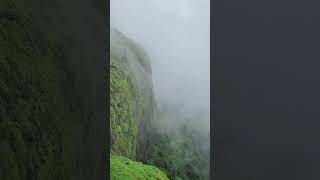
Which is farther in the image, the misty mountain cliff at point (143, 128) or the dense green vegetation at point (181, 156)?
the dense green vegetation at point (181, 156)

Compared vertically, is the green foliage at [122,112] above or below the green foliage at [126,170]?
above

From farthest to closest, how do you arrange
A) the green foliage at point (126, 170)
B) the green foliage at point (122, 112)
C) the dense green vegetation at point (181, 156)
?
1. the dense green vegetation at point (181, 156)
2. the green foliage at point (122, 112)
3. the green foliage at point (126, 170)

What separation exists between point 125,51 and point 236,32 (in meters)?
4.33
